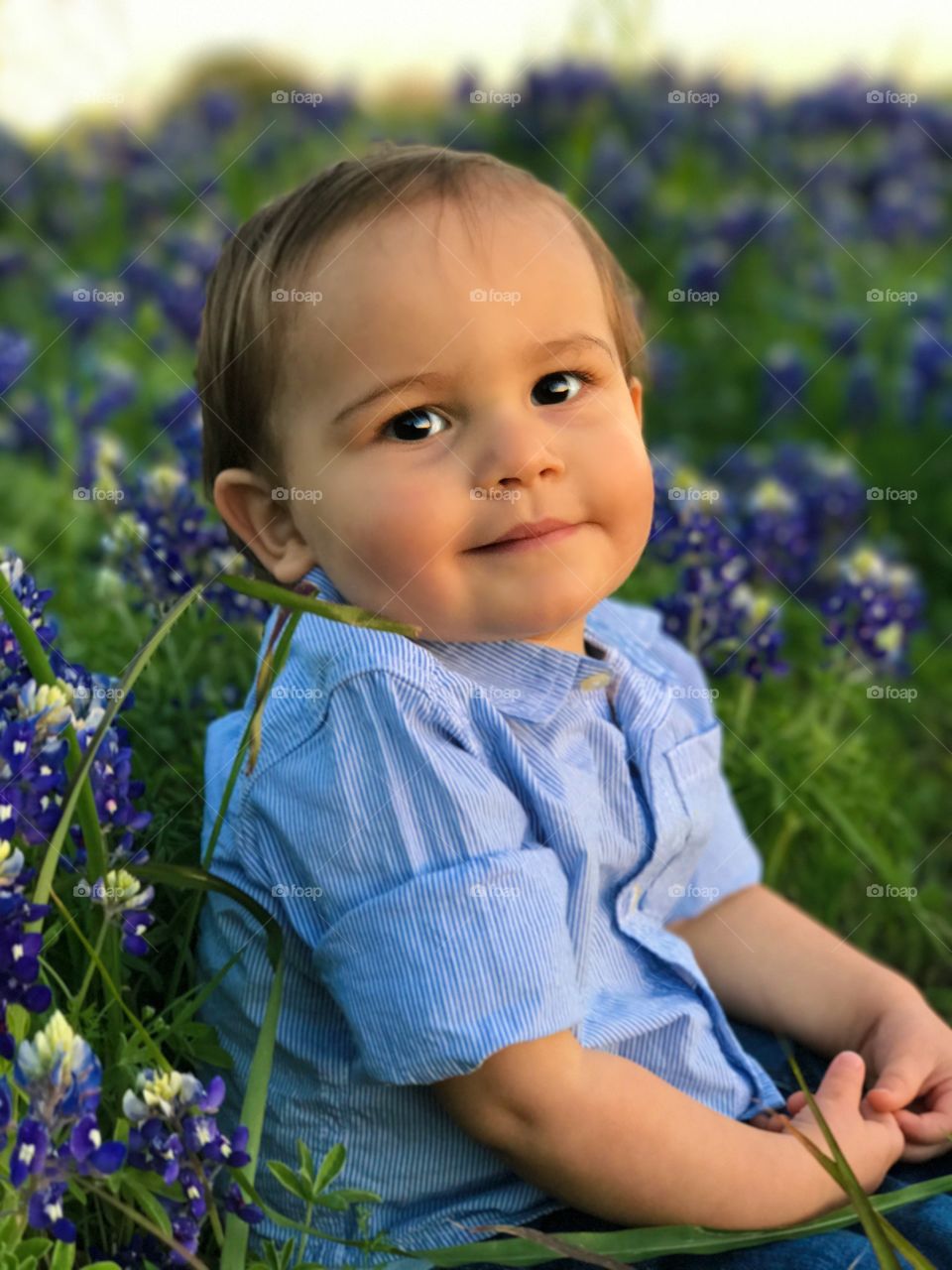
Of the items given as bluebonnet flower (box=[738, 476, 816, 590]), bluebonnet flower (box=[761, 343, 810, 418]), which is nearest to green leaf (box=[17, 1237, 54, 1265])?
bluebonnet flower (box=[738, 476, 816, 590])

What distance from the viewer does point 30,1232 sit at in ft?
4.66

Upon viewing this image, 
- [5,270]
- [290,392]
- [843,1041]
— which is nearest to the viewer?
[290,392]

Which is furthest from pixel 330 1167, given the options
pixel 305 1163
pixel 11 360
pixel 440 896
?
pixel 11 360

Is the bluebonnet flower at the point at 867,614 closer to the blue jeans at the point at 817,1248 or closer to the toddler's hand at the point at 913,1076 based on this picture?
the toddler's hand at the point at 913,1076

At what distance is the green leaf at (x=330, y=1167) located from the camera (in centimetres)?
147

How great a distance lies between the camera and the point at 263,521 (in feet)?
6.06

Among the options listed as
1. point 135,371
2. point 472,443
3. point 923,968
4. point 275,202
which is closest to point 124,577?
point 275,202

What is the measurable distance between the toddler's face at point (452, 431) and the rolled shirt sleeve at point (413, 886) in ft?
0.47

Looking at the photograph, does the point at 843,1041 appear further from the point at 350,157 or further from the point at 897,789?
the point at 350,157

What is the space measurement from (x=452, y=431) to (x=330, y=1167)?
716 millimetres

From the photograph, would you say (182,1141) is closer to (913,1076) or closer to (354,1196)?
(354,1196)

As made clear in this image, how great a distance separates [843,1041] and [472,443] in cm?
95

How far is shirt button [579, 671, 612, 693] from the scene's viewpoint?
6.02ft

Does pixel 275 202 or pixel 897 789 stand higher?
pixel 275 202
